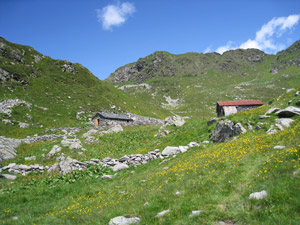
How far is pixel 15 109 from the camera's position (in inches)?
1853

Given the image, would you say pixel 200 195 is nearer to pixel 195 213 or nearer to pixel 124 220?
pixel 195 213

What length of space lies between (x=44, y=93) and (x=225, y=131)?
204 ft

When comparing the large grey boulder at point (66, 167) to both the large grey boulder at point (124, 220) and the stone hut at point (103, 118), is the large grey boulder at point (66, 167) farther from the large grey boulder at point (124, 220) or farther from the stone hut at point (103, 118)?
the stone hut at point (103, 118)

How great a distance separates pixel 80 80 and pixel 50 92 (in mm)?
19967

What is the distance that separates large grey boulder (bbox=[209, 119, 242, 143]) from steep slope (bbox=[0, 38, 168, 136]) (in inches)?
1563

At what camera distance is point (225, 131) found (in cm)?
1797

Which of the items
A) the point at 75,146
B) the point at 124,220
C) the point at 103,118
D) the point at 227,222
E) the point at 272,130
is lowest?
the point at 124,220

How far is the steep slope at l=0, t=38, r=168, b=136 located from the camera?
4597 cm

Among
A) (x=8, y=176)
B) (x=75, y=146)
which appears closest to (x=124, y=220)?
(x=8, y=176)

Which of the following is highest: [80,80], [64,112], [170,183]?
[80,80]

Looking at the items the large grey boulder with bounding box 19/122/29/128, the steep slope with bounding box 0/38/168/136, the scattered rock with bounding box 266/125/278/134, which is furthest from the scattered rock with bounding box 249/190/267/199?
the large grey boulder with bounding box 19/122/29/128

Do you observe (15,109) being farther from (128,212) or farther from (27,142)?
(128,212)

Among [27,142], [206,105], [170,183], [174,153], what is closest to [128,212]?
[170,183]

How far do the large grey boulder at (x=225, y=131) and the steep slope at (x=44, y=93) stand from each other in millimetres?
39699
